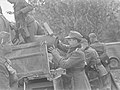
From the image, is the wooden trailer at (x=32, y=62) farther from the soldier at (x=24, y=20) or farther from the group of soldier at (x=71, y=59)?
the soldier at (x=24, y=20)

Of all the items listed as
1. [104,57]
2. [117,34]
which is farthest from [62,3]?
[104,57]

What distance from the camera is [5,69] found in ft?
14.1

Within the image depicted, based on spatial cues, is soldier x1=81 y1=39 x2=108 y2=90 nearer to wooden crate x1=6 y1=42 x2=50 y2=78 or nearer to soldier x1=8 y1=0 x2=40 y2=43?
soldier x1=8 y1=0 x2=40 y2=43

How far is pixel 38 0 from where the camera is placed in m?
27.3

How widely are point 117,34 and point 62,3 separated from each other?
722cm

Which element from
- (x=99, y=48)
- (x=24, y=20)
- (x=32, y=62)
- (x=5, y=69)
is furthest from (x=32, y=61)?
(x=99, y=48)

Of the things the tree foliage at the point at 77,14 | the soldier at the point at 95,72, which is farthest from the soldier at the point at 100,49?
the tree foliage at the point at 77,14

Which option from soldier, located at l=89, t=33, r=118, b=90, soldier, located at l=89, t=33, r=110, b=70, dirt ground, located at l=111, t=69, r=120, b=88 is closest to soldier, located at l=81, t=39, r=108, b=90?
soldier, located at l=89, t=33, r=118, b=90

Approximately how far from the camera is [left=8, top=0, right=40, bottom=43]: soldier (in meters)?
7.16

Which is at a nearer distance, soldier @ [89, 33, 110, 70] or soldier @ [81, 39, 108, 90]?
soldier @ [81, 39, 108, 90]

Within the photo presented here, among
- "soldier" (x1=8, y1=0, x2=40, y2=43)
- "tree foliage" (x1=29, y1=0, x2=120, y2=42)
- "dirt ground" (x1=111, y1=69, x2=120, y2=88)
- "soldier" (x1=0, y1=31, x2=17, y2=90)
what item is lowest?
"soldier" (x1=0, y1=31, x2=17, y2=90)

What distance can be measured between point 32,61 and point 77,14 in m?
20.4

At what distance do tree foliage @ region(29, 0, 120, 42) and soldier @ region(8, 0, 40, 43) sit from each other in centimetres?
1786

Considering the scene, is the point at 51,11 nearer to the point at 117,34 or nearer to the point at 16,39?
the point at 117,34
